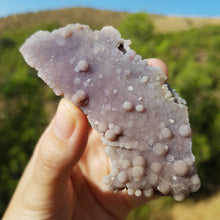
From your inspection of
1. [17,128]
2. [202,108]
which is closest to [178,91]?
[202,108]

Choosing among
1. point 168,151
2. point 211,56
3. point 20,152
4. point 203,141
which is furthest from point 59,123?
point 211,56

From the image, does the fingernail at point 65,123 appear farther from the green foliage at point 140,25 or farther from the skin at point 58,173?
the green foliage at point 140,25

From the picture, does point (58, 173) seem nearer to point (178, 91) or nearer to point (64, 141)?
point (64, 141)

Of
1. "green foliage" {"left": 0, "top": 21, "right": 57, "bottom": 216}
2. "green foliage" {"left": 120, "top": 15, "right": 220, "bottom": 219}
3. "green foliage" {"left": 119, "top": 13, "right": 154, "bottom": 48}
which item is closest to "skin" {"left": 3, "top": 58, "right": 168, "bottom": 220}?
"green foliage" {"left": 0, "top": 21, "right": 57, "bottom": 216}

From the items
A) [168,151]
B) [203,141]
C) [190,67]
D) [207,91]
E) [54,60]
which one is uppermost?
[54,60]

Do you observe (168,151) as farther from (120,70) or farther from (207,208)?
(207,208)

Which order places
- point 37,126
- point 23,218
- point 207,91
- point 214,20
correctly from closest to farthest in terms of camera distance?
point 23,218
point 37,126
point 207,91
point 214,20

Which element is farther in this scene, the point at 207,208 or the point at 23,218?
the point at 207,208
